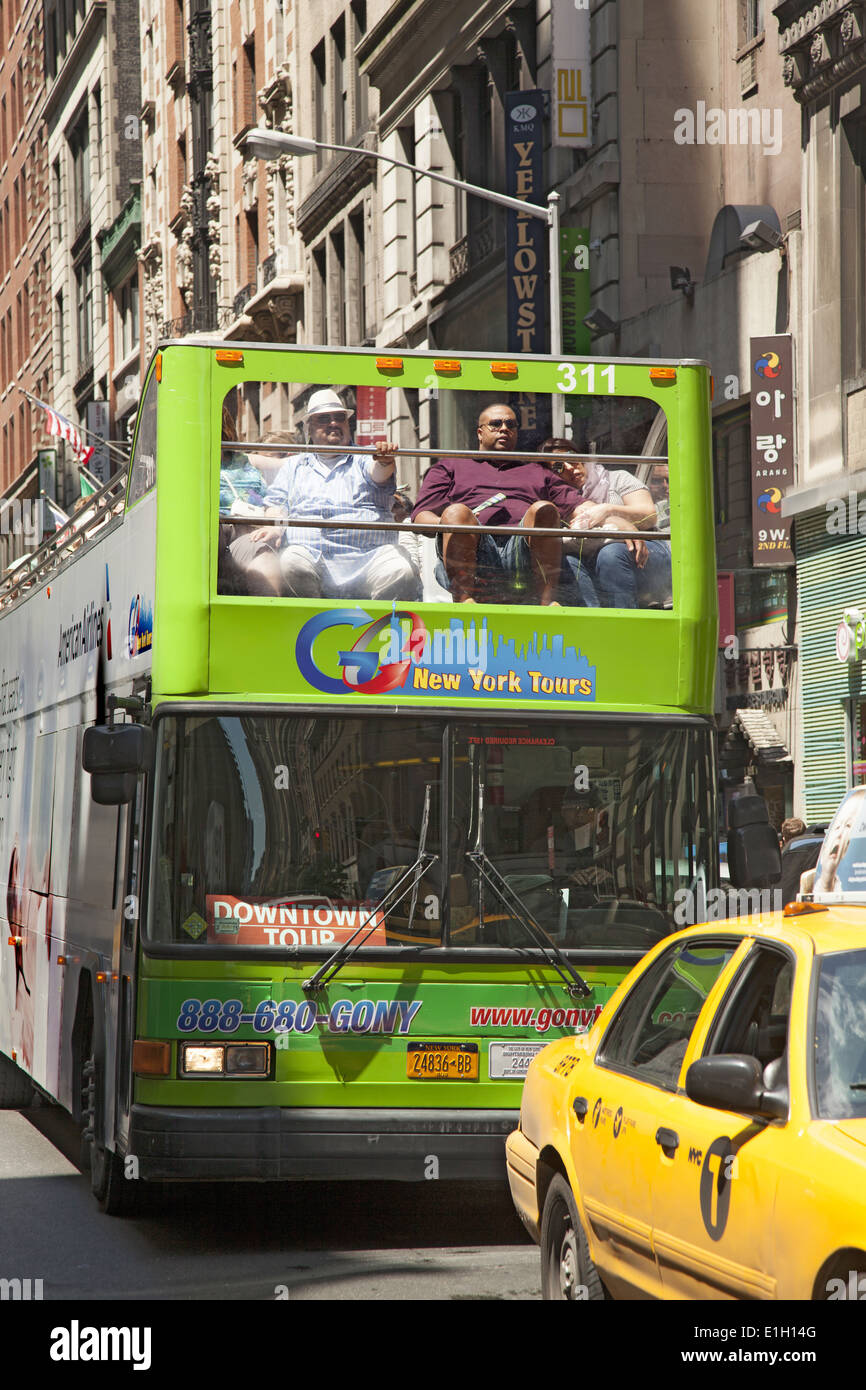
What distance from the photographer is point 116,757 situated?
9211mm

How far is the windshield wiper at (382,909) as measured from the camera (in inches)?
350

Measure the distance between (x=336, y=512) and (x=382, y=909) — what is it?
5.84 feet

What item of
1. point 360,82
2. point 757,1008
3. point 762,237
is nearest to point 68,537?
point 757,1008

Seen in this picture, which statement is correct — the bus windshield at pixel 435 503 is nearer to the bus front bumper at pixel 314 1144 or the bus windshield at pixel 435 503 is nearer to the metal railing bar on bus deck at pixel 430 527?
the metal railing bar on bus deck at pixel 430 527

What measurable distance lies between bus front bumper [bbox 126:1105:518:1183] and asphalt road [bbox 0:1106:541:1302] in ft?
1.25

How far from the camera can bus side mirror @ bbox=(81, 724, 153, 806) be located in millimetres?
9195

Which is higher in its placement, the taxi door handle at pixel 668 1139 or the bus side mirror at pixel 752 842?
the bus side mirror at pixel 752 842

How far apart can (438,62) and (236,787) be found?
94.8ft

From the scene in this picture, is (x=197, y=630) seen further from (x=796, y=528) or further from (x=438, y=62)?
(x=438, y=62)

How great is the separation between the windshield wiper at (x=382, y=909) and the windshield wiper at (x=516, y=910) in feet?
0.64

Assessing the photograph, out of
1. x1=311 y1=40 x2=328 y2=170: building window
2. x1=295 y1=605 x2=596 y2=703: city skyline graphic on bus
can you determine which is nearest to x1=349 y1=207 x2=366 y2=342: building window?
x1=311 y1=40 x2=328 y2=170: building window
